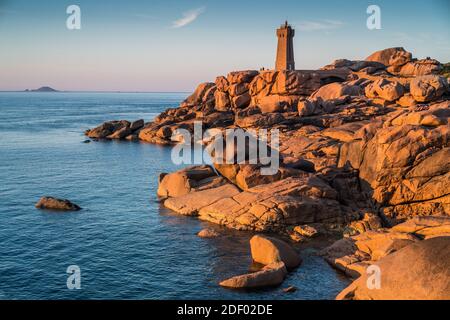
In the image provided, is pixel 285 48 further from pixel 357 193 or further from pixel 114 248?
pixel 114 248

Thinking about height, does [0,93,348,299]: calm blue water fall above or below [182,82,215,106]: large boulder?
below

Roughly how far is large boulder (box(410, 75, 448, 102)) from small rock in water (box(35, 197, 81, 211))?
5709 cm

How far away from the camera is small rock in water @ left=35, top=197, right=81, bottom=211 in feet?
155

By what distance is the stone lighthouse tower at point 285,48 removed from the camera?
115312 millimetres

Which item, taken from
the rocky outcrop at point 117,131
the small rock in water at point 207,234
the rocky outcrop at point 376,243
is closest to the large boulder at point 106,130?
the rocky outcrop at point 117,131

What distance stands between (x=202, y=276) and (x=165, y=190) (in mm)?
22593

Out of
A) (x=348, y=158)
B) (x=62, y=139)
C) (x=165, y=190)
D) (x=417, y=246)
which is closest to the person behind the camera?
(x=417, y=246)

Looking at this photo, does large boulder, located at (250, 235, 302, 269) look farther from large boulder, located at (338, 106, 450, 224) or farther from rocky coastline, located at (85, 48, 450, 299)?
large boulder, located at (338, 106, 450, 224)

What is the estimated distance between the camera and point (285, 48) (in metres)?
116

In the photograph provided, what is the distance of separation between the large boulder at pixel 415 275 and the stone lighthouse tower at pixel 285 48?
9524 cm

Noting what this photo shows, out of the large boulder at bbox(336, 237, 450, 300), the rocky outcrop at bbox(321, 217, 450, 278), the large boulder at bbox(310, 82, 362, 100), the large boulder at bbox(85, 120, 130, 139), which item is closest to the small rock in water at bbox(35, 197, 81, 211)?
the rocky outcrop at bbox(321, 217, 450, 278)
